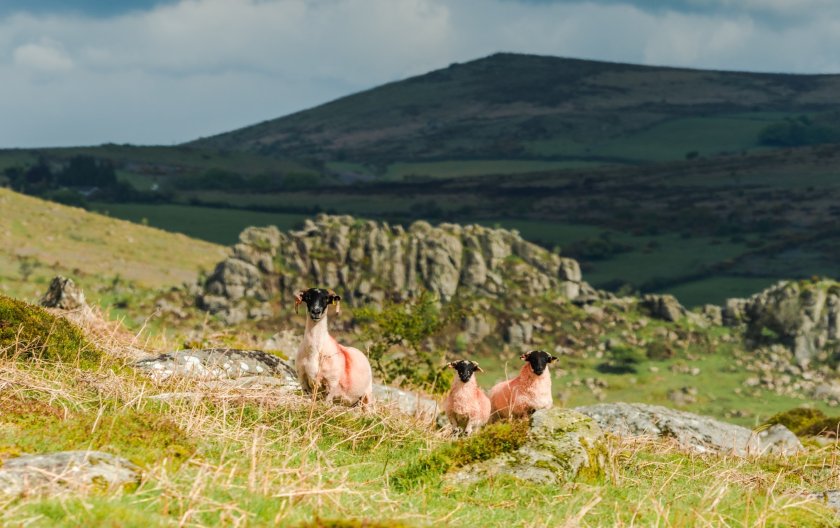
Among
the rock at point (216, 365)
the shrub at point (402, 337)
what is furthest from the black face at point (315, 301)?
the shrub at point (402, 337)

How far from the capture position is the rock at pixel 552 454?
50.1ft

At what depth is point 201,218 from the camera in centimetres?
15775

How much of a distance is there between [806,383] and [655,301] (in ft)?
63.0

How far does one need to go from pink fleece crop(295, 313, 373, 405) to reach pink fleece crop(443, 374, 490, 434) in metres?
1.92

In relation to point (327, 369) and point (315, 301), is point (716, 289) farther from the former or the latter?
point (315, 301)

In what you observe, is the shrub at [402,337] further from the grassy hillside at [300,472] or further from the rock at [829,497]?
the rock at [829,497]

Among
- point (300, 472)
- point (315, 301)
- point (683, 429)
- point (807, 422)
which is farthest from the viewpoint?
point (807, 422)

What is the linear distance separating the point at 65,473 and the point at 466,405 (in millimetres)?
10350

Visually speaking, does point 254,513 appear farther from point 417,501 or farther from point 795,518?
point 795,518

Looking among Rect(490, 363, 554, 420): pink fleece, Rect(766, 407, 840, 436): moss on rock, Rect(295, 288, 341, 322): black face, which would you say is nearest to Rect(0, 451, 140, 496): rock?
Rect(295, 288, 341, 322): black face

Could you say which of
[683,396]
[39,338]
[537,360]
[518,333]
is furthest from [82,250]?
[537,360]

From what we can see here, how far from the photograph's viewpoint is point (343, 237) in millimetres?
82188

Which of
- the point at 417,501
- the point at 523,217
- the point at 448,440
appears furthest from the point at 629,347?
the point at 523,217

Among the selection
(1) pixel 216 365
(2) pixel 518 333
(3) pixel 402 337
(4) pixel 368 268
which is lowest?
(2) pixel 518 333
